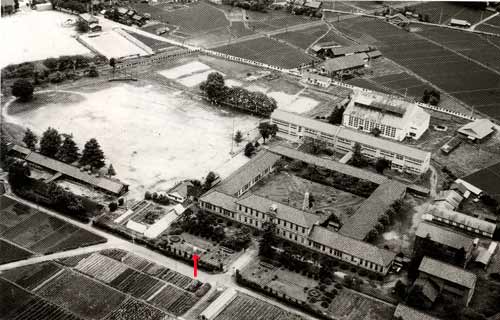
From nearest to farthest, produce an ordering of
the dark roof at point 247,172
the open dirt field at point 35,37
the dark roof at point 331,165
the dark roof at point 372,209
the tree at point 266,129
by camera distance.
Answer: the dark roof at point 372,209, the dark roof at point 247,172, the dark roof at point 331,165, the tree at point 266,129, the open dirt field at point 35,37

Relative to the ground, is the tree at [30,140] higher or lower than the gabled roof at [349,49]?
lower

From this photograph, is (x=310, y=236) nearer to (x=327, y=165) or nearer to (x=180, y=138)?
(x=327, y=165)

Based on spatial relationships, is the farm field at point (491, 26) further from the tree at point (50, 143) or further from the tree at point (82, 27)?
the tree at point (50, 143)

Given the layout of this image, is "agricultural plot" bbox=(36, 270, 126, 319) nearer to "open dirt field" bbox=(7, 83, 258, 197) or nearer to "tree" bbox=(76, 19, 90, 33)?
"open dirt field" bbox=(7, 83, 258, 197)

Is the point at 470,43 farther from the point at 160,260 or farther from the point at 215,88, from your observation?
the point at 160,260

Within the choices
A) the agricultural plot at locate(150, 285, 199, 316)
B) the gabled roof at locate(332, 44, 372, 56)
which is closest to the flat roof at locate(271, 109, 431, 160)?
the gabled roof at locate(332, 44, 372, 56)

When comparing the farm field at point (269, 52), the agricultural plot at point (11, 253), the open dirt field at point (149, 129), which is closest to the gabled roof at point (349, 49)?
the farm field at point (269, 52)

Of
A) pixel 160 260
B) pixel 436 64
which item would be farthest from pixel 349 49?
pixel 160 260
